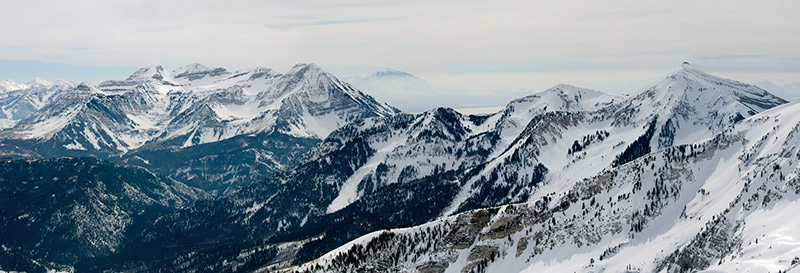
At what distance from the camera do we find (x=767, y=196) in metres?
197

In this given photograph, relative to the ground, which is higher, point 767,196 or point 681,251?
point 767,196

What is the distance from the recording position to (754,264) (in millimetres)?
151500

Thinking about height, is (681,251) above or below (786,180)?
below

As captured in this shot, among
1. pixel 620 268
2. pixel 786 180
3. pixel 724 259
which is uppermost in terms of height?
pixel 786 180

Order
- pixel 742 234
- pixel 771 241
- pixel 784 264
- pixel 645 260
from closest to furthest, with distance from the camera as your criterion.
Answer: pixel 784 264
pixel 771 241
pixel 742 234
pixel 645 260

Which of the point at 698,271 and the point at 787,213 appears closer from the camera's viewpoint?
the point at 698,271

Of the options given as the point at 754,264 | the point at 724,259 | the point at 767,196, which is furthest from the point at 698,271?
the point at 767,196

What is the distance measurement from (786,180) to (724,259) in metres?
52.8

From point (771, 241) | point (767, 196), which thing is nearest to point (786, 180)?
point (767, 196)

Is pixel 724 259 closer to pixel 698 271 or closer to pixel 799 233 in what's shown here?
pixel 698 271

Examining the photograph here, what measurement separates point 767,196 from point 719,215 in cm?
1608

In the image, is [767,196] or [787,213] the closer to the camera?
[787,213]

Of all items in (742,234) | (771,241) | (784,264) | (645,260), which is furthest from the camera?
(645,260)

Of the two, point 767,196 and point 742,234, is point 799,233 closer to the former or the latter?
point 742,234
